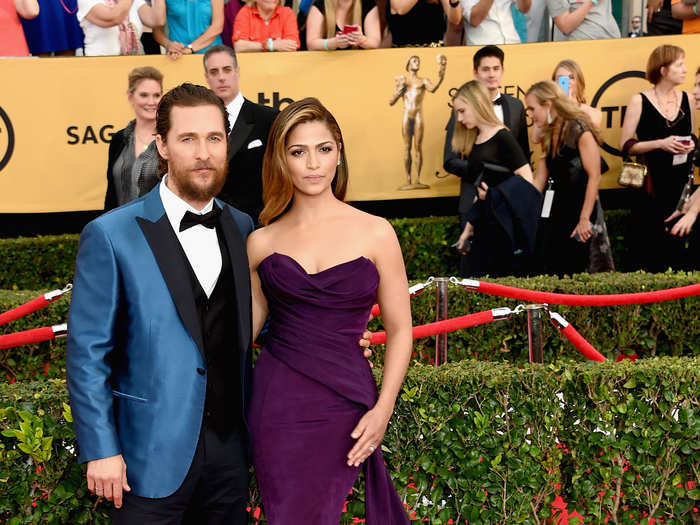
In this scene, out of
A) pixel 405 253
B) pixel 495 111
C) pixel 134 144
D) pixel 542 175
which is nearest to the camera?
pixel 134 144

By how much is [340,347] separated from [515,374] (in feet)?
3.14

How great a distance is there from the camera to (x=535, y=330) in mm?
4219

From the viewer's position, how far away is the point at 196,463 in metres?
2.48

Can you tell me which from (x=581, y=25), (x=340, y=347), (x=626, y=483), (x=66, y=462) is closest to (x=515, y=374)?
(x=626, y=483)

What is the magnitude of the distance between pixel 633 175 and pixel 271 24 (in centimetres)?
384

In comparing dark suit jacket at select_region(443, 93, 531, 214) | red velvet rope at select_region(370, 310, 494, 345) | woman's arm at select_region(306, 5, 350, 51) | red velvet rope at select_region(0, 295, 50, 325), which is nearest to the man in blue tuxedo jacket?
red velvet rope at select_region(370, 310, 494, 345)

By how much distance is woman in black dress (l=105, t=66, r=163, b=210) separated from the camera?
575 cm

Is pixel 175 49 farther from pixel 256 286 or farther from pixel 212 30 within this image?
pixel 256 286

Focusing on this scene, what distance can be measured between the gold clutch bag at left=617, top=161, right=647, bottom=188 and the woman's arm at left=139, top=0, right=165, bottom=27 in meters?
4.75

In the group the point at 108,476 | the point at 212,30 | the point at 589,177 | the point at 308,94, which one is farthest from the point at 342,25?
the point at 108,476

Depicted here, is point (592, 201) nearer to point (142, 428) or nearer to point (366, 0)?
point (366, 0)

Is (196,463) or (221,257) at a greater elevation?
(221,257)

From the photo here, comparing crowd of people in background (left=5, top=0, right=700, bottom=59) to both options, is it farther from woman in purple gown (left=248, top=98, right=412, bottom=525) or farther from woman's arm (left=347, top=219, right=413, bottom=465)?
woman's arm (left=347, top=219, right=413, bottom=465)

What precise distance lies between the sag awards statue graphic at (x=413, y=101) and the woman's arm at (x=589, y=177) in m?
1.89
